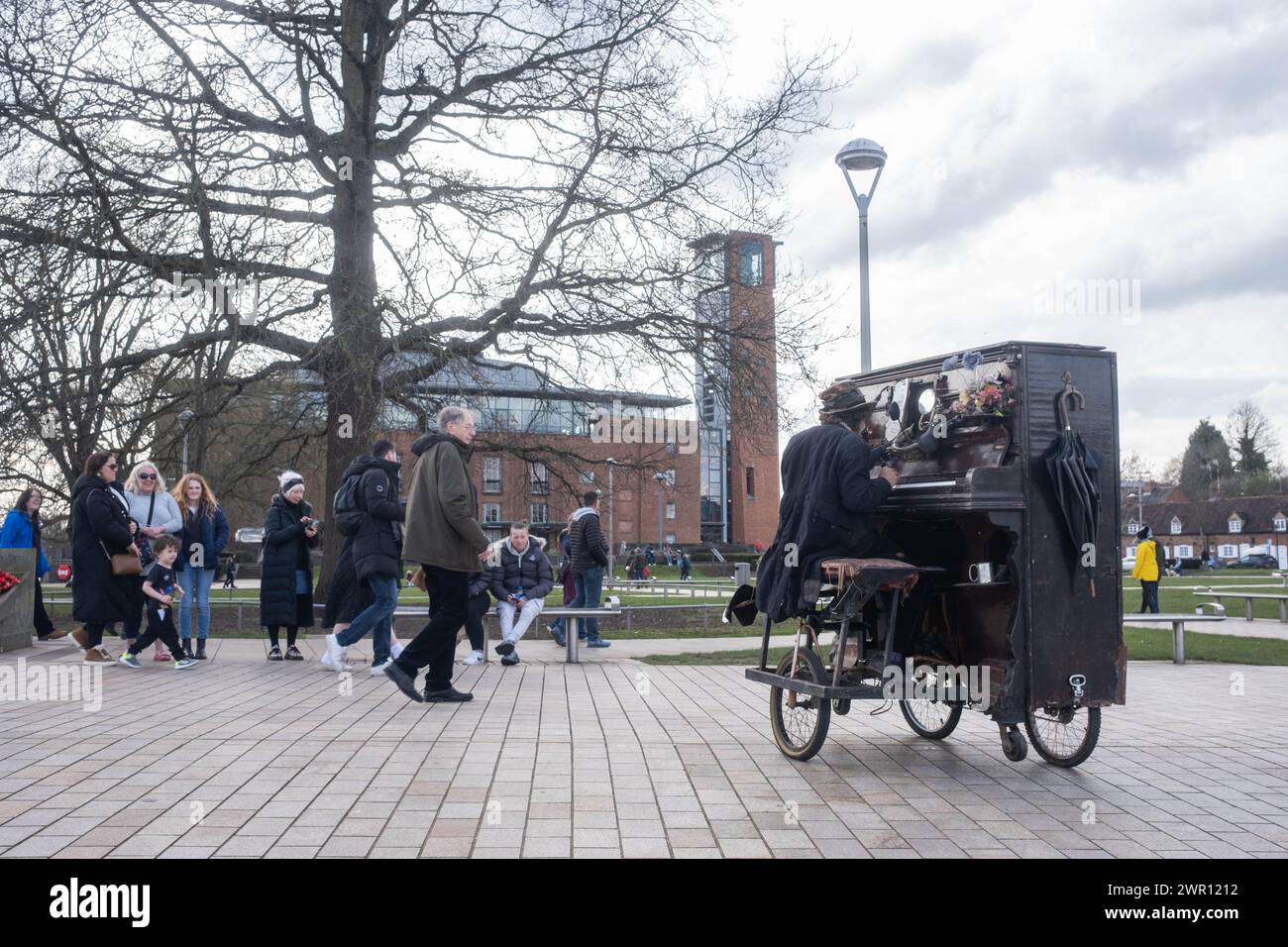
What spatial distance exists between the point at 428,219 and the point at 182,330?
12.7 ft

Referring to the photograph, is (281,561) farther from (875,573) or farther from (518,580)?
(875,573)

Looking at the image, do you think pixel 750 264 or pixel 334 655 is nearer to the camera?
pixel 334 655

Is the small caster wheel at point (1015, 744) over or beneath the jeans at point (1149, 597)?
over

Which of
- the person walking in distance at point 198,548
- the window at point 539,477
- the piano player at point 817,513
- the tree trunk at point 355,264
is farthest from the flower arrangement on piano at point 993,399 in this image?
the window at point 539,477

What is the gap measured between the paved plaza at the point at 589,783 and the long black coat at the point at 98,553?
4.87 ft

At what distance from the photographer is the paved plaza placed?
4652 mm

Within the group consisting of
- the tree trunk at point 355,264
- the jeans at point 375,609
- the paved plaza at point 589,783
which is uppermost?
the tree trunk at point 355,264

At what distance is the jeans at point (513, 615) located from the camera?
1243 cm

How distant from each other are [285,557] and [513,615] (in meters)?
2.51

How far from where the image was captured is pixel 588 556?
46.2 feet

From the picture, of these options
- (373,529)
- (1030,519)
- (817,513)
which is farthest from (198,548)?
(1030,519)

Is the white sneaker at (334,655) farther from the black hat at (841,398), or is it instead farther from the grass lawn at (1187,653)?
the black hat at (841,398)

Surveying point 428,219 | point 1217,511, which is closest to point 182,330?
point 428,219
